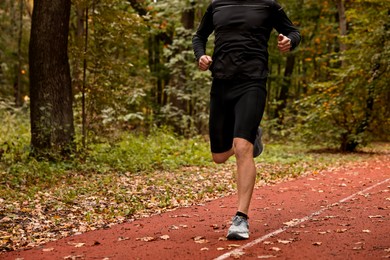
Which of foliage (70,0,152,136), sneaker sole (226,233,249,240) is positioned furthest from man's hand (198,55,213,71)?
foliage (70,0,152,136)

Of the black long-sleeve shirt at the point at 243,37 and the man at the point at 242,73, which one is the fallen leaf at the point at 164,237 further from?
the black long-sleeve shirt at the point at 243,37

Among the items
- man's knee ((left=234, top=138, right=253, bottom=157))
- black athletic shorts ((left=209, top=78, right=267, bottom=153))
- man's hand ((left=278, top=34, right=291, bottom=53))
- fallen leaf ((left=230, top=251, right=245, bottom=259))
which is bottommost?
fallen leaf ((left=230, top=251, right=245, bottom=259))

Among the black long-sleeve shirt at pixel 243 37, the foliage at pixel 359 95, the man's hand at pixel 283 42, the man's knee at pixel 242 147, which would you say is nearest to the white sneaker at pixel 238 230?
the man's knee at pixel 242 147

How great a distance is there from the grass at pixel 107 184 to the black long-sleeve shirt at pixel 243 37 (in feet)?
8.93

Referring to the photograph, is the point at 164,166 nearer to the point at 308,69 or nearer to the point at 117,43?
the point at 117,43

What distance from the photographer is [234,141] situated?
5438 mm

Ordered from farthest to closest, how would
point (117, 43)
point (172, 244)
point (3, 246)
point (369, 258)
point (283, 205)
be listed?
point (117, 43) → point (283, 205) → point (3, 246) → point (172, 244) → point (369, 258)

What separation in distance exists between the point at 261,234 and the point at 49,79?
325 inches

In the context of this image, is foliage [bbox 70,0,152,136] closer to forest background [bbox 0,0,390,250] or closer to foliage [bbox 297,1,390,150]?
forest background [bbox 0,0,390,250]

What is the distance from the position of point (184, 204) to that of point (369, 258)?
4.39 metres

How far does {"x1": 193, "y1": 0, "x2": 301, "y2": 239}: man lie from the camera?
5.40m

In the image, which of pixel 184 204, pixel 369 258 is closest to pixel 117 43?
pixel 184 204

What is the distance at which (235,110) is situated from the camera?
5.53 m

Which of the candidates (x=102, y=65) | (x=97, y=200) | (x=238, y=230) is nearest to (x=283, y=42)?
(x=238, y=230)
